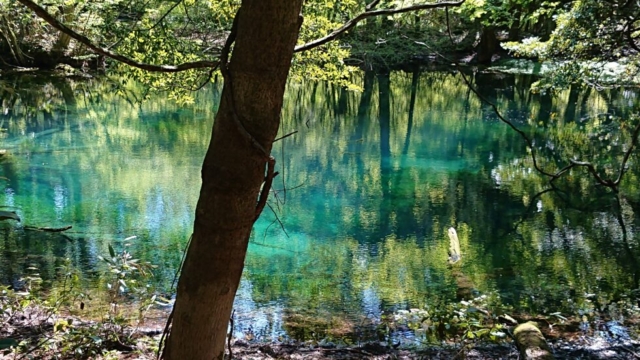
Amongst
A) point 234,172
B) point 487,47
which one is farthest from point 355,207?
point 487,47

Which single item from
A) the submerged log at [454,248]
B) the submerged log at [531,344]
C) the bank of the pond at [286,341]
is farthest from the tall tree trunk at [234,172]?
the submerged log at [454,248]

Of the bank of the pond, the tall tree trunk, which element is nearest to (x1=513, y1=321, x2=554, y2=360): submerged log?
the bank of the pond

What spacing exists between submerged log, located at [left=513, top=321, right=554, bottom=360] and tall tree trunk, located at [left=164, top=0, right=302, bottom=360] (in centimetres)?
327

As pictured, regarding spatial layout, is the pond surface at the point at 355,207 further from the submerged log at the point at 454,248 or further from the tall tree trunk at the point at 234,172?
the tall tree trunk at the point at 234,172

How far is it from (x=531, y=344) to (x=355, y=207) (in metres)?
5.86

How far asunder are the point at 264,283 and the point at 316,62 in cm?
386

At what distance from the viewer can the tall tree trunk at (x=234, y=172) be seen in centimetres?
163

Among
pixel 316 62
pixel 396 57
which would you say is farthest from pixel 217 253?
pixel 396 57

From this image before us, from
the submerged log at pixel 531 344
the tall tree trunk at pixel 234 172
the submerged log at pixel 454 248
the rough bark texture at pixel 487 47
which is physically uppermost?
the rough bark texture at pixel 487 47

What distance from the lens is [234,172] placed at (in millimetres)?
1677

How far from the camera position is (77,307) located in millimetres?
5629

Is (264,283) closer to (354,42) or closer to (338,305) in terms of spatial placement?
(338,305)

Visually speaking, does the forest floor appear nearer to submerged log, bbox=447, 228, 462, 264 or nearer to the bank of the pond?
the bank of the pond

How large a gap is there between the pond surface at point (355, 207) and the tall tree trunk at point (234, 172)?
750 millimetres
